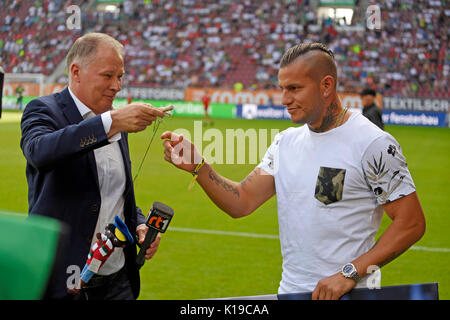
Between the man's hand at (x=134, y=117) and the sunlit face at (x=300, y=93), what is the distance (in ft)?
2.05

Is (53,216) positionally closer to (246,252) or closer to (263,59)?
(246,252)

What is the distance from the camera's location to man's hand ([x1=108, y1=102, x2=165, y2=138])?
266 centimetres

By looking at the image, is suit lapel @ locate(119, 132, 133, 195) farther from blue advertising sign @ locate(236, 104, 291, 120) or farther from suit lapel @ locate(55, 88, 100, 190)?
blue advertising sign @ locate(236, 104, 291, 120)

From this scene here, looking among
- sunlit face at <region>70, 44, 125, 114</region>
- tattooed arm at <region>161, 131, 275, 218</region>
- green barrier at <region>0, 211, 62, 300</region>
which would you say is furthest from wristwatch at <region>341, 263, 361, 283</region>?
green barrier at <region>0, 211, 62, 300</region>

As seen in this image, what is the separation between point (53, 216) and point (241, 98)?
32.5 metres

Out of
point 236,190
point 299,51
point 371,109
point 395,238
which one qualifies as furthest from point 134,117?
point 371,109

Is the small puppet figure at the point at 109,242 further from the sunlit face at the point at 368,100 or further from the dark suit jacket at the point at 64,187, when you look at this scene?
the sunlit face at the point at 368,100

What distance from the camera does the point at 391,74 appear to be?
35.0 m

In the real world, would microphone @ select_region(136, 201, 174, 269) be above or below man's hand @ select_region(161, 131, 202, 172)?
below

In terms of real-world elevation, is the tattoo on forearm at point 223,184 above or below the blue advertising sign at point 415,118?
above

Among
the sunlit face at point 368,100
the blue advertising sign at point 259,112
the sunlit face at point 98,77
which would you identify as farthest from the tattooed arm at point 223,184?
the blue advertising sign at point 259,112

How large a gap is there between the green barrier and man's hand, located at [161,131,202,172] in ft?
5.73

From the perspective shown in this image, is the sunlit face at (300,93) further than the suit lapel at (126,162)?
No

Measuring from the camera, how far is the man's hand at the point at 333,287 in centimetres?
250
